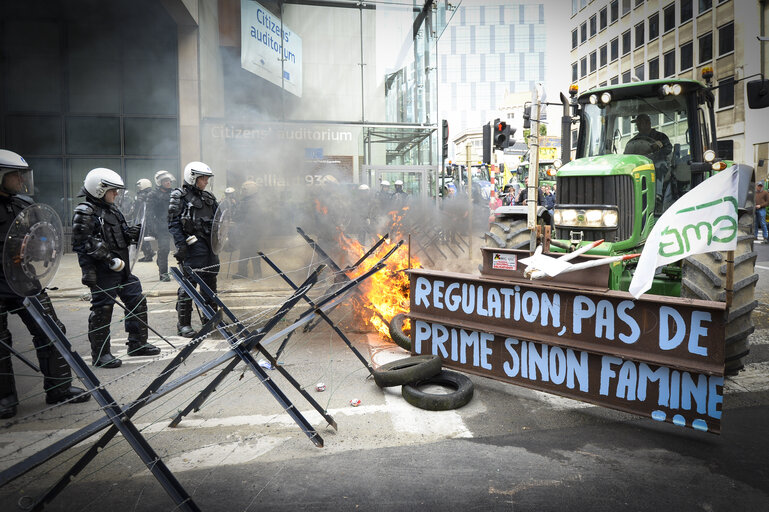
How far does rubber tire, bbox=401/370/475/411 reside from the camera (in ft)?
13.8

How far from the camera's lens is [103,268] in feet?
18.3

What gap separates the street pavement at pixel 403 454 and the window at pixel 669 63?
1285 inches

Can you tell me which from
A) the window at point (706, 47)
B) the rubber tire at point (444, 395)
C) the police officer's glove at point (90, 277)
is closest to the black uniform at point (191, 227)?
the police officer's glove at point (90, 277)

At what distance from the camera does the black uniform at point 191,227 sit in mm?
6758

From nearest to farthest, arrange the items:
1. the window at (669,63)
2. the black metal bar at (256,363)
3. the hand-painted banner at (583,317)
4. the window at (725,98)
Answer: the black metal bar at (256,363), the hand-painted banner at (583,317), the window at (725,98), the window at (669,63)

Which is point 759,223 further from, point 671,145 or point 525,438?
point 525,438

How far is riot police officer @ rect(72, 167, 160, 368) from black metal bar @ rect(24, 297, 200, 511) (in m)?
2.72

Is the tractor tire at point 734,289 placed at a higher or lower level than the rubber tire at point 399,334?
higher

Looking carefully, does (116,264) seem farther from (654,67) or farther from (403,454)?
(654,67)

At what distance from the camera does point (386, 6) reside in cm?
1941

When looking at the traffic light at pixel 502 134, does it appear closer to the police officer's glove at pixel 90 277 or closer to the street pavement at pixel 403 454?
the street pavement at pixel 403 454

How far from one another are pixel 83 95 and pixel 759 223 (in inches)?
905

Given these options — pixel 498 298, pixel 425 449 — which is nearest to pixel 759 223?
pixel 498 298

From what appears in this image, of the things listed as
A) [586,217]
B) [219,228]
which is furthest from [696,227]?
[219,228]
